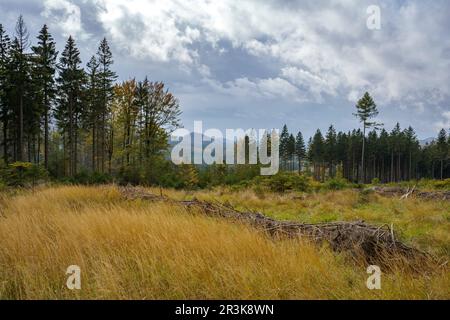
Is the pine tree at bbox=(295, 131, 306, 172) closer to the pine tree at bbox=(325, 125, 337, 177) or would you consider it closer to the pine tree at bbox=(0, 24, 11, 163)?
the pine tree at bbox=(325, 125, 337, 177)

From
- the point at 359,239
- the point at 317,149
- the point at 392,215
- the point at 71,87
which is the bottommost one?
the point at 392,215

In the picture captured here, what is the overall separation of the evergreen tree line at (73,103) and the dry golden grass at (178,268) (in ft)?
60.3

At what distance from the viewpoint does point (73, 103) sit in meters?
28.6

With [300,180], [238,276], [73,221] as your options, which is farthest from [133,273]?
[300,180]

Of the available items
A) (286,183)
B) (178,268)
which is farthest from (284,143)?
(178,268)

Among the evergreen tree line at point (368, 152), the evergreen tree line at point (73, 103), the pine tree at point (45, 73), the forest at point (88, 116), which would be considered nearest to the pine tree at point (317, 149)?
the evergreen tree line at point (368, 152)

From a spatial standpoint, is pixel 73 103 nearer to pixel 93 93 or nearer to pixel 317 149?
pixel 93 93

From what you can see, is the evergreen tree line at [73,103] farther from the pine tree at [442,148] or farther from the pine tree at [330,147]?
the pine tree at [442,148]

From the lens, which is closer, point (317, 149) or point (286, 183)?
point (286, 183)

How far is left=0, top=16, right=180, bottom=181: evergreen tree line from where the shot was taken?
78.2 ft

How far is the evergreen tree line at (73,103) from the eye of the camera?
78.2 feet

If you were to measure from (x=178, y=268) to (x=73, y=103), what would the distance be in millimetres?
30130

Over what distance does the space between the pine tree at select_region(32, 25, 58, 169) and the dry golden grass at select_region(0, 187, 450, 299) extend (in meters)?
24.9

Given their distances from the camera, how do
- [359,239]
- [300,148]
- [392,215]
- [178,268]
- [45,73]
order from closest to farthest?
1. [178,268]
2. [359,239]
3. [392,215]
4. [45,73]
5. [300,148]
